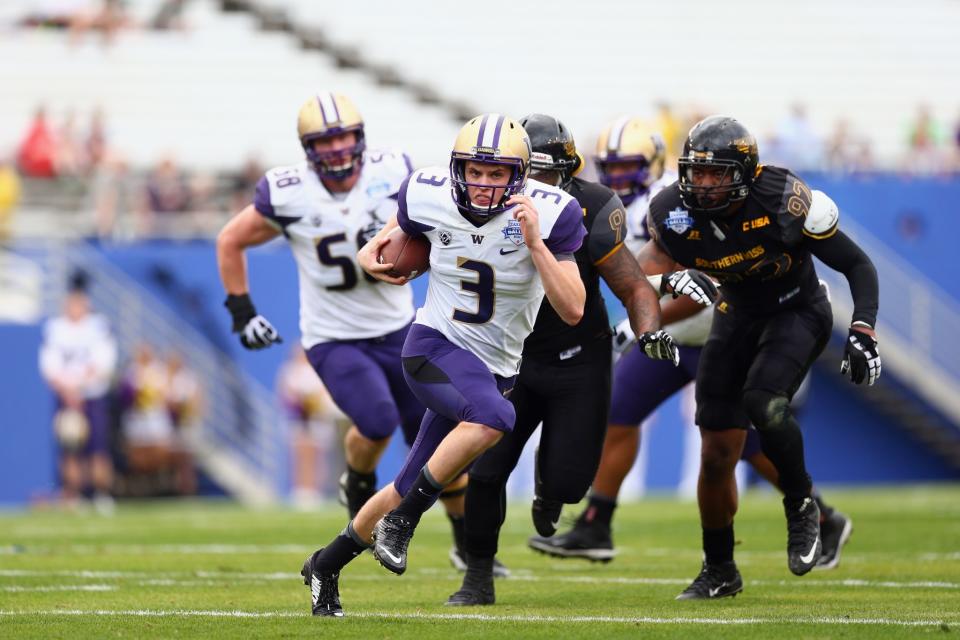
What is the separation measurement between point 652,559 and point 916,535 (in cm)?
195

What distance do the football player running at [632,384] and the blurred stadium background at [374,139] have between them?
5222 mm

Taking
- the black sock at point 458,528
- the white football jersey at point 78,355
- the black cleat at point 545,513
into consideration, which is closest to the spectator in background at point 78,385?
the white football jersey at point 78,355

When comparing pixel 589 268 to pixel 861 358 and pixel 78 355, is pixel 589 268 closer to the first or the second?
pixel 861 358

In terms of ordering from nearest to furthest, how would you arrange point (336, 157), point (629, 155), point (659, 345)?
point (659, 345)
point (336, 157)
point (629, 155)

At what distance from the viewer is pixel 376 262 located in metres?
5.77

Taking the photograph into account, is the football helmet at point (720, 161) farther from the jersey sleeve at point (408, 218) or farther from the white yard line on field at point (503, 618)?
the white yard line on field at point (503, 618)

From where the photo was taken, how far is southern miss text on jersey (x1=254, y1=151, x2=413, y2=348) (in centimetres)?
738

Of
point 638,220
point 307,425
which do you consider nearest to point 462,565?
point 638,220

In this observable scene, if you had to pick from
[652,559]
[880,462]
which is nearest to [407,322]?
[652,559]

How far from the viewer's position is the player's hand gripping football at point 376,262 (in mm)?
5742

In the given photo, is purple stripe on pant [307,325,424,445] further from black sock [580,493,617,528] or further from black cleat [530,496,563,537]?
black cleat [530,496,563,537]

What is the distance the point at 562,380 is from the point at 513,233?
889 mm

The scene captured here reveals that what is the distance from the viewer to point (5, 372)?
581 inches

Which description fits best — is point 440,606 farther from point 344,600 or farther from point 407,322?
point 407,322
